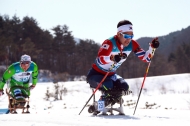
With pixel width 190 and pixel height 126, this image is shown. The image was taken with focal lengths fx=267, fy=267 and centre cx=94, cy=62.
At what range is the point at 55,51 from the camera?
37.9m

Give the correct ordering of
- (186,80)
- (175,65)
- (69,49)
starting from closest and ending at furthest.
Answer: (186,80) → (69,49) → (175,65)

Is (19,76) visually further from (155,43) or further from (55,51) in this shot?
(55,51)

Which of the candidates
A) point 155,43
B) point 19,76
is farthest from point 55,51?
point 155,43

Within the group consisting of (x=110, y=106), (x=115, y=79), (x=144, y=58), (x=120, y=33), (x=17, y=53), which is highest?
(x=17, y=53)

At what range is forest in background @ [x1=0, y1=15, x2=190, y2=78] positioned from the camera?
31.8 meters

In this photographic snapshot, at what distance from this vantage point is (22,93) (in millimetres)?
6582

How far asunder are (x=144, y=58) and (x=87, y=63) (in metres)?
37.6

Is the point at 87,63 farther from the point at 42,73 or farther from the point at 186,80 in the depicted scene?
the point at 186,80

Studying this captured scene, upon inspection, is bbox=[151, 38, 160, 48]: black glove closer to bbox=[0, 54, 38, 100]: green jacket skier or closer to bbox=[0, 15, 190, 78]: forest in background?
bbox=[0, 54, 38, 100]: green jacket skier

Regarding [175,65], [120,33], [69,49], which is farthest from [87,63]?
[120,33]

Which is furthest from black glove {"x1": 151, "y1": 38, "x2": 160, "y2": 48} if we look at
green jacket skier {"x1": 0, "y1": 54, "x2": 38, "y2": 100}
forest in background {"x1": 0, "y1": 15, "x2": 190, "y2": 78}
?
forest in background {"x1": 0, "y1": 15, "x2": 190, "y2": 78}

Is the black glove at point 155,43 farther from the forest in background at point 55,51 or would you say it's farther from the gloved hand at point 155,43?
the forest in background at point 55,51

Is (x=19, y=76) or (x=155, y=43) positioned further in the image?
(x=19, y=76)

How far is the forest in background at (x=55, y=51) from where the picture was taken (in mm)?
31780
